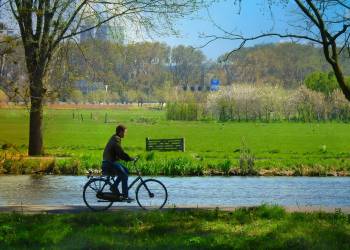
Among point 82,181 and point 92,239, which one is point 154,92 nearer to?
point 82,181

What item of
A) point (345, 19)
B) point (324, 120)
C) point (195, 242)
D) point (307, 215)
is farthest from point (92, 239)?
point (324, 120)

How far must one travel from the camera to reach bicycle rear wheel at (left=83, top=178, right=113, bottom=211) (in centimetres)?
1684

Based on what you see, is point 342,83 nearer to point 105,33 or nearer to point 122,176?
point 122,176

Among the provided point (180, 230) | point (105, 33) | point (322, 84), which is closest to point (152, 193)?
point (180, 230)

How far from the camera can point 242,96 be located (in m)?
131

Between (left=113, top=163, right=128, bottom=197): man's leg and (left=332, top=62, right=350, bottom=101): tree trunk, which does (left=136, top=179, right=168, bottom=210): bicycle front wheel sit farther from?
(left=332, top=62, right=350, bottom=101): tree trunk

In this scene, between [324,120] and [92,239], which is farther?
[324,120]

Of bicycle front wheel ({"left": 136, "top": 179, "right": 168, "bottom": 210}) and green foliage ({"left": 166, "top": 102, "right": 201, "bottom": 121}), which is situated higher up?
green foliage ({"left": 166, "top": 102, "right": 201, "bottom": 121})

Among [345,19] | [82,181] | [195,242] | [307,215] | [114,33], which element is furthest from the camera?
[114,33]

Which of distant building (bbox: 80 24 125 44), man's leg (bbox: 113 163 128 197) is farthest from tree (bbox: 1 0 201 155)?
man's leg (bbox: 113 163 128 197)

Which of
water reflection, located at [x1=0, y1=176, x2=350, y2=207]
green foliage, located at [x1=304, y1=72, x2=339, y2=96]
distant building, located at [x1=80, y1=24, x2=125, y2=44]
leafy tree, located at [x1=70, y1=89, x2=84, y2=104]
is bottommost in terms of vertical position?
water reflection, located at [x1=0, y1=176, x2=350, y2=207]

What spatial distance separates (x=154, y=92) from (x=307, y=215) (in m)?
156

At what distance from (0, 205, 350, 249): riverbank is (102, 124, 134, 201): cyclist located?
1207 millimetres

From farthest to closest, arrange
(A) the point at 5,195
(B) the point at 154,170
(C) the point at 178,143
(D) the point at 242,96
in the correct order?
(D) the point at 242,96, (C) the point at 178,143, (B) the point at 154,170, (A) the point at 5,195
